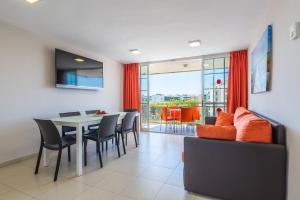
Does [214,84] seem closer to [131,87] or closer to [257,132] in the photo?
[131,87]

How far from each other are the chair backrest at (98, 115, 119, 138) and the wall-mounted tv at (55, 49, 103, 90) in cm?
147

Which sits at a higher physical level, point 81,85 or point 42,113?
point 81,85

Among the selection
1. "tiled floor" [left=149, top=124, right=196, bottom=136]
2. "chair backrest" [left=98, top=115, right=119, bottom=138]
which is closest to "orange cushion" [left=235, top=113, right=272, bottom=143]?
"chair backrest" [left=98, top=115, right=119, bottom=138]

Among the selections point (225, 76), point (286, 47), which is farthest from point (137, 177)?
point (225, 76)

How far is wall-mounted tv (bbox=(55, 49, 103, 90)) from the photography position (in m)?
3.48

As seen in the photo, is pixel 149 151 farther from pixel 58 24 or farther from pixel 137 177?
pixel 58 24

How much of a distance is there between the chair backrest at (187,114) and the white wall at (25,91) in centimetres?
309

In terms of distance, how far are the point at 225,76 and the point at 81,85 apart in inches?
149

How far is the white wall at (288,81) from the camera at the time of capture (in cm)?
129

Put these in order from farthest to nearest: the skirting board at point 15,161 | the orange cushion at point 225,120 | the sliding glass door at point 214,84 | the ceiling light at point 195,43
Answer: the sliding glass door at point 214,84 < the ceiling light at point 195,43 < the orange cushion at point 225,120 < the skirting board at point 15,161

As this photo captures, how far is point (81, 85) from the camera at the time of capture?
3.96m

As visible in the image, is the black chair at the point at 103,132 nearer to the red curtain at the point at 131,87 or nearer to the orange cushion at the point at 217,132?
the orange cushion at the point at 217,132

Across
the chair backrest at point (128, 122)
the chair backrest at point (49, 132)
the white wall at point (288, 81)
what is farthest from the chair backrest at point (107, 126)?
the white wall at point (288, 81)

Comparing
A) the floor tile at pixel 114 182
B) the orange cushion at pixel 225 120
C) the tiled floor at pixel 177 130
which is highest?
the orange cushion at pixel 225 120
